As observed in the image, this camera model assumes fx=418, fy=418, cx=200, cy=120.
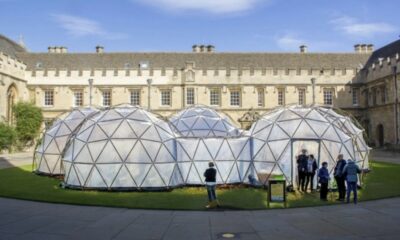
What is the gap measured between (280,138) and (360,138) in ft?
25.7

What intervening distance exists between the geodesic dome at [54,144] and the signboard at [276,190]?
13.6m

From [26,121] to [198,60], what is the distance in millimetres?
21599

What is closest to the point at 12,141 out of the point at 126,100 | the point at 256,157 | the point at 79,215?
the point at 126,100

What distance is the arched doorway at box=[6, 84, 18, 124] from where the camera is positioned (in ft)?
148

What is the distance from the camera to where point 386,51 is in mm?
51000

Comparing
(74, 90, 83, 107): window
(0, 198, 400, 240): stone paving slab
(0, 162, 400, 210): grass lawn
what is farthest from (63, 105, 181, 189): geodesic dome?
(74, 90, 83, 107): window

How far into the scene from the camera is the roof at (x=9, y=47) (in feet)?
165

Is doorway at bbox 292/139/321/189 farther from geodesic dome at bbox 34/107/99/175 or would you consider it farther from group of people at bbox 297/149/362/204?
geodesic dome at bbox 34/107/99/175

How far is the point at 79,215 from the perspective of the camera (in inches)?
485

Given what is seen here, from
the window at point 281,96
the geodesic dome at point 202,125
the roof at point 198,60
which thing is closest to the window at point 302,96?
the window at point 281,96

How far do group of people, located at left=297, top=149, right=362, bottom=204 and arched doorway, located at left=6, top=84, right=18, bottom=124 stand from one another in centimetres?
3713

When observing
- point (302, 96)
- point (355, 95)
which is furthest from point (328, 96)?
point (355, 95)

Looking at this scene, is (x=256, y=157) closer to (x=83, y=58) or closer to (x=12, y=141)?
(x=12, y=141)

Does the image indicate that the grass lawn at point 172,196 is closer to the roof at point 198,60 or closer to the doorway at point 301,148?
the doorway at point 301,148
